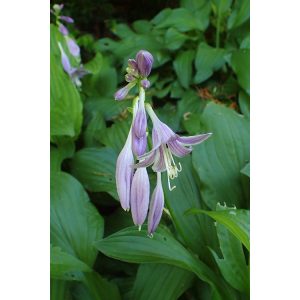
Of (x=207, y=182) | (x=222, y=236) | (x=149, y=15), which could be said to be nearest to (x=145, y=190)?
(x=222, y=236)

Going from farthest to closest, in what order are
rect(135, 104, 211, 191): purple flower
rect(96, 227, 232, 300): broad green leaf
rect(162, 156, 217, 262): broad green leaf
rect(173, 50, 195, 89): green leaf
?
rect(173, 50, 195, 89): green leaf < rect(162, 156, 217, 262): broad green leaf < rect(96, 227, 232, 300): broad green leaf < rect(135, 104, 211, 191): purple flower

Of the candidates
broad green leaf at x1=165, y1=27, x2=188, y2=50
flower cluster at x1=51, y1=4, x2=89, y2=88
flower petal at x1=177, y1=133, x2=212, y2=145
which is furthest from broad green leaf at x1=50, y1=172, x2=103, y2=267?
broad green leaf at x1=165, y1=27, x2=188, y2=50

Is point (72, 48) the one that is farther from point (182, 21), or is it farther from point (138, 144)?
point (138, 144)

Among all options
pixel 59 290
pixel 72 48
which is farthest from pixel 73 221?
pixel 72 48

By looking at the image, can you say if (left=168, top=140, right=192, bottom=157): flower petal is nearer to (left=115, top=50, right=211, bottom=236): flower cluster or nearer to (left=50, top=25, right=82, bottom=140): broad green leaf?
(left=115, top=50, right=211, bottom=236): flower cluster
